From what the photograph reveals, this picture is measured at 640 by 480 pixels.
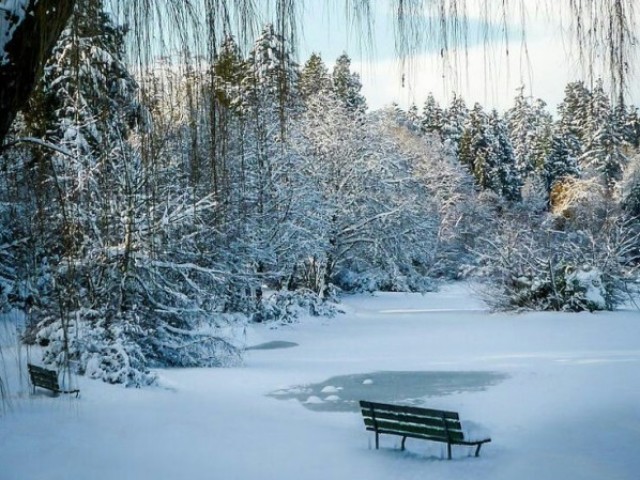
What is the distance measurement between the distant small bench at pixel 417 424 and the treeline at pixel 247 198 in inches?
102

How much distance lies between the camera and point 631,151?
1.73m

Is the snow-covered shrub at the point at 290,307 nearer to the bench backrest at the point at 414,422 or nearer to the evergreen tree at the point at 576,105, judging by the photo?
the bench backrest at the point at 414,422

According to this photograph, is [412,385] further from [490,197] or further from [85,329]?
[490,197]

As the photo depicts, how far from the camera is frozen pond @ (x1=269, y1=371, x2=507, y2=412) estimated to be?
34.7 feet

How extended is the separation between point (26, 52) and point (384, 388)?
10765 mm

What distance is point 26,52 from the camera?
131 cm

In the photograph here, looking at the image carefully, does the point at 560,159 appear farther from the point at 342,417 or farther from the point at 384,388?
the point at 384,388

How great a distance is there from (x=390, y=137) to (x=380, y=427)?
71.9 ft

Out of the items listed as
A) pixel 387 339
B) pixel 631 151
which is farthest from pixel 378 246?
pixel 631 151

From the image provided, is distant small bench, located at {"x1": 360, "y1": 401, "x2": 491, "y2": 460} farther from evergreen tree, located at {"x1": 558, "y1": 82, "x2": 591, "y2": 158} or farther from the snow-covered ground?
evergreen tree, located at {"x1": 558, "y1": 82, "x2": 591, "y2": 158}

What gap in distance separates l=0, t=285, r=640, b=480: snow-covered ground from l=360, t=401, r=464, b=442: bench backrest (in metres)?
0.26

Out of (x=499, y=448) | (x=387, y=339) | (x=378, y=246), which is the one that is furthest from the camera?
(x=378, y=246)

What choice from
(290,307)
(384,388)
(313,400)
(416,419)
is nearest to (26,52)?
(416,419)

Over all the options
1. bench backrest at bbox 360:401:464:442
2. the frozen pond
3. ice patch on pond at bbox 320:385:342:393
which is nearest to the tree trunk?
bench backrest at bbox 360:401:464:442
